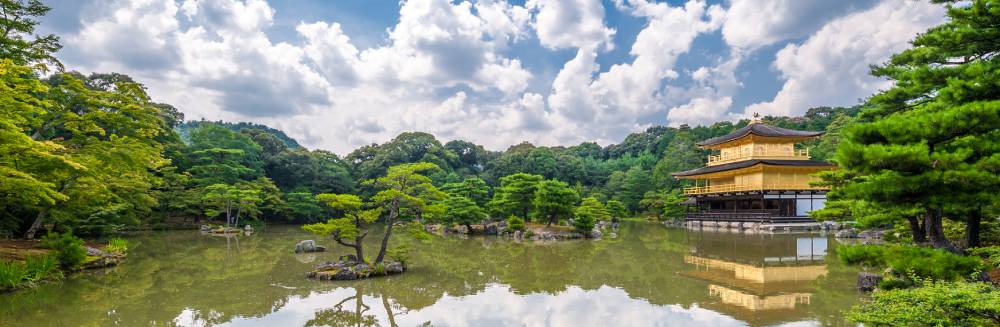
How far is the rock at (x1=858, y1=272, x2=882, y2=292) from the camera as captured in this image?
7.69 metres

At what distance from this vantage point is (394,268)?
10.3 m

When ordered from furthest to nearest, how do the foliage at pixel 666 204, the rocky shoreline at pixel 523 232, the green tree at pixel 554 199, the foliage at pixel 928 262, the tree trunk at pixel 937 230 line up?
the foliage at pixel 666 204 → the green tree at pixel 554 199 → the rocky shoreline at pixel 523 232 → the tree trunk at pixel 937 230 → the foliage at pixel 928 262

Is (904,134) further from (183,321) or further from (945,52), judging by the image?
(183,321)

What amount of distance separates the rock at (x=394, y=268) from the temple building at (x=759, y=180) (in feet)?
60.8

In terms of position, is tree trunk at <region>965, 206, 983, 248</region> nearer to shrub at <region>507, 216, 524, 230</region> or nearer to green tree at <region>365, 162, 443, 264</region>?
green tree at <region>365, 162, 443, 264</region>

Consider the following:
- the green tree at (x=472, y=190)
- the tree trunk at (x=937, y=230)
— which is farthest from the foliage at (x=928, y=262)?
the green tree at (x=472, y=190)

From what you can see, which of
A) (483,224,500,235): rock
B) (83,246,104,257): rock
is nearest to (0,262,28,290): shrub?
(83,246,104,257): rock

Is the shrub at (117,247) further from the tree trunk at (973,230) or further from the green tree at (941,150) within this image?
the tree trunk at (973,230)

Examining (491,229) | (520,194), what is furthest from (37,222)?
(520,194)

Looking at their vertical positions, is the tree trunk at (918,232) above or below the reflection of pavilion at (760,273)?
above

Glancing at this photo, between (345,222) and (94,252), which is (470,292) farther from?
(94,252)

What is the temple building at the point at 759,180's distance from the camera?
2316cm

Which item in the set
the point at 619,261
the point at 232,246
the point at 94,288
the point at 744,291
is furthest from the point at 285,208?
the point at 744,291

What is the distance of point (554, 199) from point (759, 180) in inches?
446
